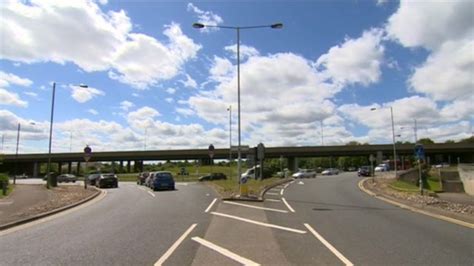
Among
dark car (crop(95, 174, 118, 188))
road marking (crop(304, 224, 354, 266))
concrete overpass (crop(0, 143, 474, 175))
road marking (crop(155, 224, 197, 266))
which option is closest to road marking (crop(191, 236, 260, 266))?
road marking (crop(155, 224, 197, 266))

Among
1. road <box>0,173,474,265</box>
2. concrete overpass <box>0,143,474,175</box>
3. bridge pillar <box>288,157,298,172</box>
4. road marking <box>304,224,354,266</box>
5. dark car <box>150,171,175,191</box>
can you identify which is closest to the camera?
road marking <box>304,224,354,266</box>

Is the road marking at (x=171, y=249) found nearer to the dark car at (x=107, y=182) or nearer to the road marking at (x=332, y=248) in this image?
the road marking at (x=332, y=248)

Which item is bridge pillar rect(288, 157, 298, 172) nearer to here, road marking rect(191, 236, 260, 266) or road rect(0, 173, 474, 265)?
road rect(0, 173, 474, 265)

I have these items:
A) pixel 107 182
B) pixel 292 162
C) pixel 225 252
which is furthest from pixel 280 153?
pixel 225 252

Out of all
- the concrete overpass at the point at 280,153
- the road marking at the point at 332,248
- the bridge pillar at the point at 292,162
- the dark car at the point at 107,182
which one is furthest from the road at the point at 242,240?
the bridge pillar at the point at 292,162

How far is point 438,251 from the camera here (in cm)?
933

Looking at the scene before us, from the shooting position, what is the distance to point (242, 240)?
1087cm

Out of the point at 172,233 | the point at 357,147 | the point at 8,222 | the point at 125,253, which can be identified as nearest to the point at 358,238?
the point at 172,233

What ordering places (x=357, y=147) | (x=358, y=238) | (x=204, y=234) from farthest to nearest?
1. (x=357, y=147)
2. (x=204, y=234)
3. (x=358, y=238)

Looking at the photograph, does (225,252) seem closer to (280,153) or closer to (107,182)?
(107,182)

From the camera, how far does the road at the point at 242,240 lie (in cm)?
865

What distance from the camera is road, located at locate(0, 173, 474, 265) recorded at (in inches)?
340

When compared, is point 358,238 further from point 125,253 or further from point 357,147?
point 357,147

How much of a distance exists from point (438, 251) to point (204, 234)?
5.62 m
